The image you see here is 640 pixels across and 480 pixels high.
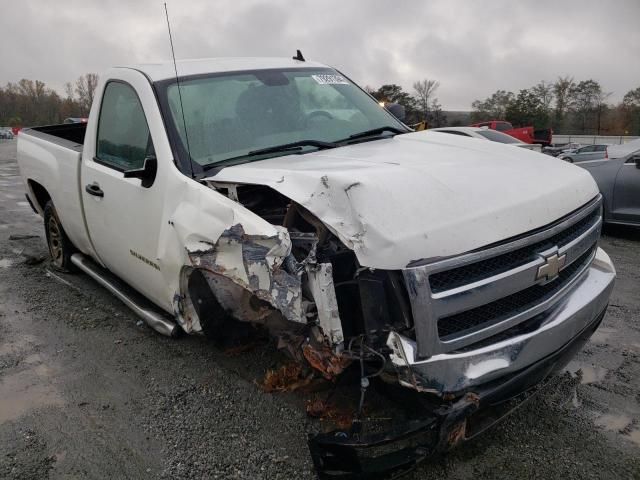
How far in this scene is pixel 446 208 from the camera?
219 cm

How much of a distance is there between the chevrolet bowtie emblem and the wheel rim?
14.1 ft

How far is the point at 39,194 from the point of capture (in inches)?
209

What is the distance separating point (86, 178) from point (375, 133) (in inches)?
81.3

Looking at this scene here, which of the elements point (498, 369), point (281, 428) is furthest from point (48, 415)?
point (498, 369)

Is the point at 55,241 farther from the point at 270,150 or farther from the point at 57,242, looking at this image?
the point at 270,150

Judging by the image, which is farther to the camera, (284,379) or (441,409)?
(284,379)

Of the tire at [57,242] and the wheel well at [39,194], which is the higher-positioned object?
the wheel well at [39,194]

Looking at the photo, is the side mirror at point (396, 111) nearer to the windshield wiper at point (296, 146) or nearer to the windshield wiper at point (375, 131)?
the windshield wiper at point (375, 131)

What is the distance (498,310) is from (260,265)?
100cm

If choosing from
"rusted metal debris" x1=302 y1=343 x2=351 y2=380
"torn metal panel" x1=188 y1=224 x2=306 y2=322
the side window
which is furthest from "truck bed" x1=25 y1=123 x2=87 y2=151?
"rusted metal debris" x1=302 y1=343 x2=351 y2=380

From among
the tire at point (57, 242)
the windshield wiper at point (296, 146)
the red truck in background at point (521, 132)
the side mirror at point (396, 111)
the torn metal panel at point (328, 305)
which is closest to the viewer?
the torn metal panel at point (328, 305)

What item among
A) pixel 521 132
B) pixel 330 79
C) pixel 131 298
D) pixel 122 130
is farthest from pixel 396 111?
pixel 521 132

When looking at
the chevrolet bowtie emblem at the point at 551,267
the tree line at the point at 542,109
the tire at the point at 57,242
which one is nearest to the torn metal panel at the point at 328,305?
the chevrolet bowtie emblem at the point at 551,267

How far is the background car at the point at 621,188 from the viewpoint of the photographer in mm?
6492
